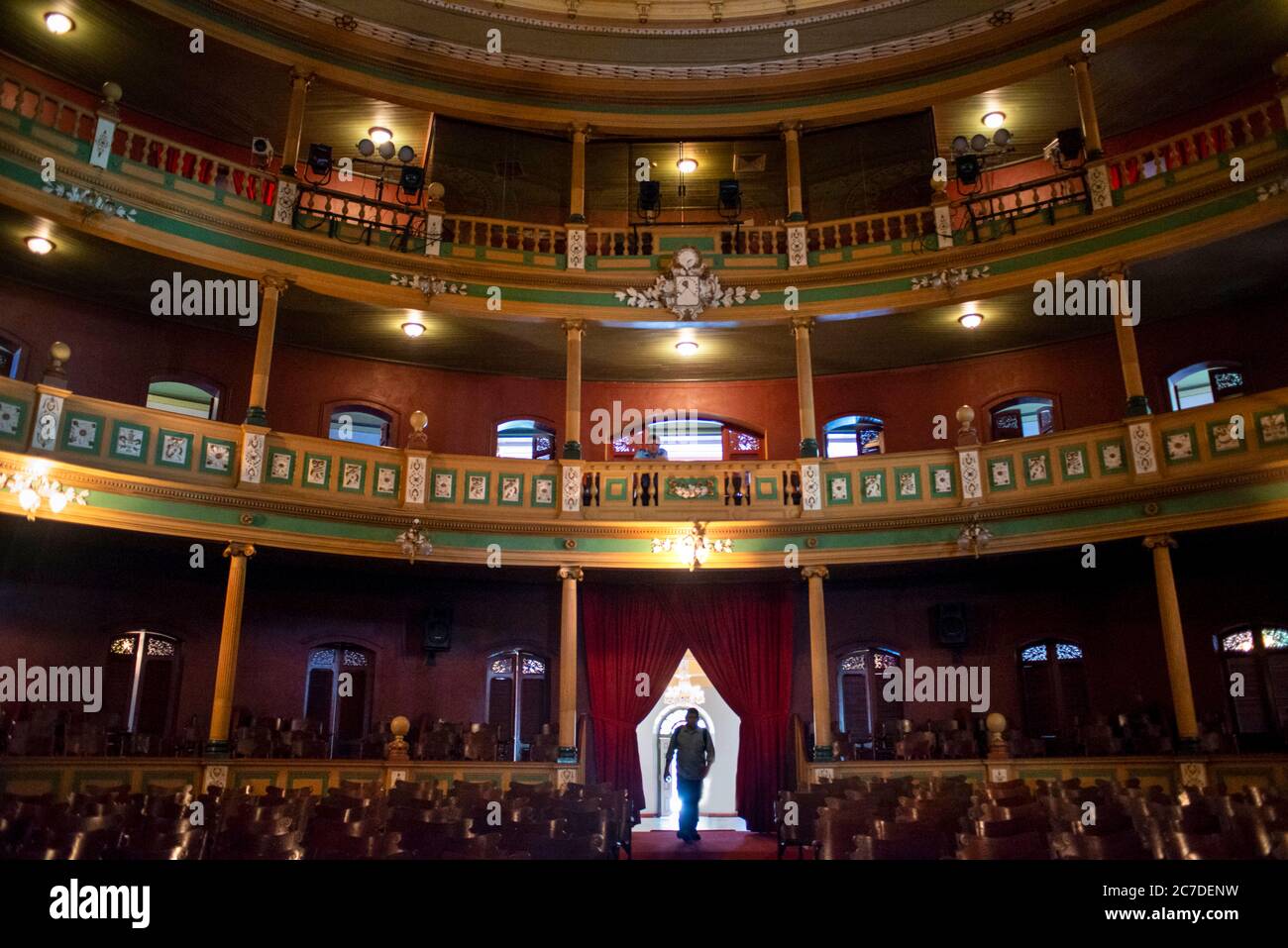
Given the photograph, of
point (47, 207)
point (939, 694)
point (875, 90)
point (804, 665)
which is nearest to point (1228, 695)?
point (939, 694)

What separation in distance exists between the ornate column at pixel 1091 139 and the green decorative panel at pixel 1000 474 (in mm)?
3811

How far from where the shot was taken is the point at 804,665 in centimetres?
1559

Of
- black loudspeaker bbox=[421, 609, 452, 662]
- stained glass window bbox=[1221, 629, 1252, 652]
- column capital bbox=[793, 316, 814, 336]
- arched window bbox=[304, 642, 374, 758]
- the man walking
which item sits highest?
column capital bbox=[793, 316, 814, 336]

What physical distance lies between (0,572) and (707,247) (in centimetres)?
1143

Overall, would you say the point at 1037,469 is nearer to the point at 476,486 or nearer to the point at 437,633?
the point at 476,486

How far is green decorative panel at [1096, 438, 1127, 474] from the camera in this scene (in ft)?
40.3

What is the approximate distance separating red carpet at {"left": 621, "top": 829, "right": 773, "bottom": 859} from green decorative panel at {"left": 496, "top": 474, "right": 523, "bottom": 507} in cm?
509

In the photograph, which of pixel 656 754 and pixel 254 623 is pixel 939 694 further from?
pixel 254 623

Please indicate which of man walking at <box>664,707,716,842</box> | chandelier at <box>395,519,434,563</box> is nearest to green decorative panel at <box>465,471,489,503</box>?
chandelier at <box>395,519,434,563</box>

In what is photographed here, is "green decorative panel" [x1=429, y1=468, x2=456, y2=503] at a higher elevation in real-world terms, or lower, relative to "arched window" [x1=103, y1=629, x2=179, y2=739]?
higher

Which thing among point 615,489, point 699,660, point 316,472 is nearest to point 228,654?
point 316,472

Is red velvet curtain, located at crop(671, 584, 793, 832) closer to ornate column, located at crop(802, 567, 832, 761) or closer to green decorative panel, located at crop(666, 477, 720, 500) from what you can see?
ornate column, located at crop(802, 567, 832, 761)

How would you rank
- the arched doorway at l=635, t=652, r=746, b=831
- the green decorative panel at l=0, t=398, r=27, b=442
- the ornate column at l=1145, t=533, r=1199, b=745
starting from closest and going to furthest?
1. the green decorative panel at l=0, t=398, r=27, b=442
2. the ornate column at l=1145, t=533, r=1199, b=745
3. the arched doorway at l=635, t=652, r=746, b=831

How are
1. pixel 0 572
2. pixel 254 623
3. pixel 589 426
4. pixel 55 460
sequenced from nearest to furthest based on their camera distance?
1. pixel 55 460
2. pixel 0 572
3. pixel 254 623
4. pixel 589 426
